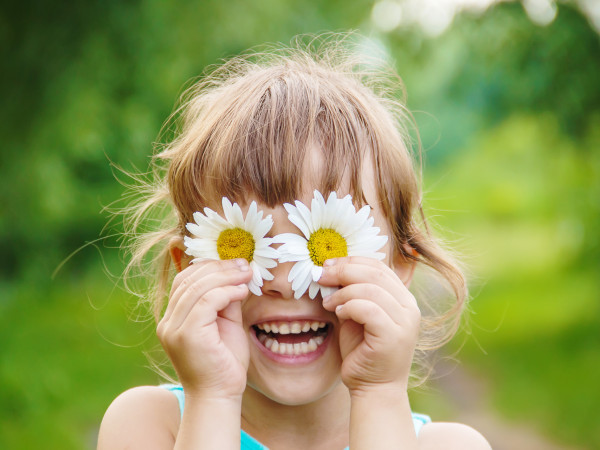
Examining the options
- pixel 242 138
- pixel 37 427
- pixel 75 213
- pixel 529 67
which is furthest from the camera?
pixel 75 213

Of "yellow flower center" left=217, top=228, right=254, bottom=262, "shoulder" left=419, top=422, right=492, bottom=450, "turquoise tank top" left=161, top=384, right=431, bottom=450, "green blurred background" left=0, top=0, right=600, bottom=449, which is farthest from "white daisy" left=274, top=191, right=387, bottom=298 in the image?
"green blurred background" left=0, top=0, right=600, bottom=449

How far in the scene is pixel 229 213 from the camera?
2.09m

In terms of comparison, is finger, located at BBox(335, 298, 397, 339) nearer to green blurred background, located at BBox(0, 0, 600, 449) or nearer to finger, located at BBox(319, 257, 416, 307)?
finger, located at BBox(319, 257, 416, 307)

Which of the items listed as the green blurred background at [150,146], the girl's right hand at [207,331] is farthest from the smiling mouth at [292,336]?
the green blurred background at [150,146]

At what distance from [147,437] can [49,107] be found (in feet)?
12.5

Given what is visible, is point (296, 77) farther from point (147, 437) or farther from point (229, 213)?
point (147, 437)

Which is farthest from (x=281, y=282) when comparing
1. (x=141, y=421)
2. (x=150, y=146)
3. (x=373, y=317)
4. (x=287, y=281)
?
(x=150, y=146)

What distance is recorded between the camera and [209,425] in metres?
2.06

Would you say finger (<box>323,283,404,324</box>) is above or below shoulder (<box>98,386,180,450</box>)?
above

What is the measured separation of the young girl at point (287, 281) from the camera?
206cm

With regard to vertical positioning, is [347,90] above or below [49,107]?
below

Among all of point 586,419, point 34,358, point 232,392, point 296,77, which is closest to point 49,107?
point 34,358

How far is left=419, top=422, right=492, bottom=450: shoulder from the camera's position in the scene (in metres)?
2.55

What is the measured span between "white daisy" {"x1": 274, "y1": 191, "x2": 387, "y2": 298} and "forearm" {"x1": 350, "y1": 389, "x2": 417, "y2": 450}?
1.12ft
